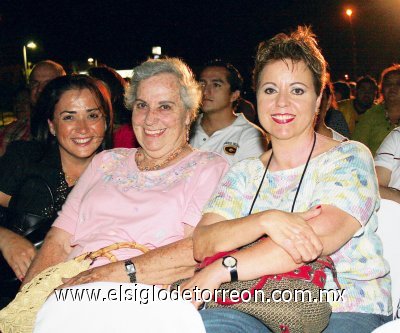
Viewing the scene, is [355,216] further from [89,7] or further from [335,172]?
[89,7]

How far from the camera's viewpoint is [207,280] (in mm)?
1946

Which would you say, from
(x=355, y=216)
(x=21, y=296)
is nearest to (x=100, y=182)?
(x=21, y=296)

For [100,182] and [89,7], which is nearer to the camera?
[100,182]

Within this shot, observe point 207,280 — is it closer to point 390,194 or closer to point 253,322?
point 253,322

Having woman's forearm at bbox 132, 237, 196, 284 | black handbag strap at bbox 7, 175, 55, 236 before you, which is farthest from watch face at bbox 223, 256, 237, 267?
black handbag strap at bbox 7, 175, 55, 236

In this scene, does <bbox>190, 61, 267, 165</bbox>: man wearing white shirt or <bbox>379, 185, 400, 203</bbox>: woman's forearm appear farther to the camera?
<bbox>190, 61, 267, 165</bbox>: man wearing white shirt

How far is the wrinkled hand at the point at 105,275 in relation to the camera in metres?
2.38

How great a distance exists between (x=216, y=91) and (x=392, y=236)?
2.91 metres

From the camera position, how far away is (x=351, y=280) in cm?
208

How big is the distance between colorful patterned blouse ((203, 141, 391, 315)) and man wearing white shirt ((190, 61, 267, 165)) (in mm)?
2074

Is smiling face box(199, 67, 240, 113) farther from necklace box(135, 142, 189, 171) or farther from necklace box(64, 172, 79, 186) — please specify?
necklace box(135, 142, 189, 171)

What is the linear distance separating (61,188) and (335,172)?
6.46 feet

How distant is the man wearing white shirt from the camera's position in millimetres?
4469

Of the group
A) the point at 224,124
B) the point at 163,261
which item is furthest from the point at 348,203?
the point at 224,124
